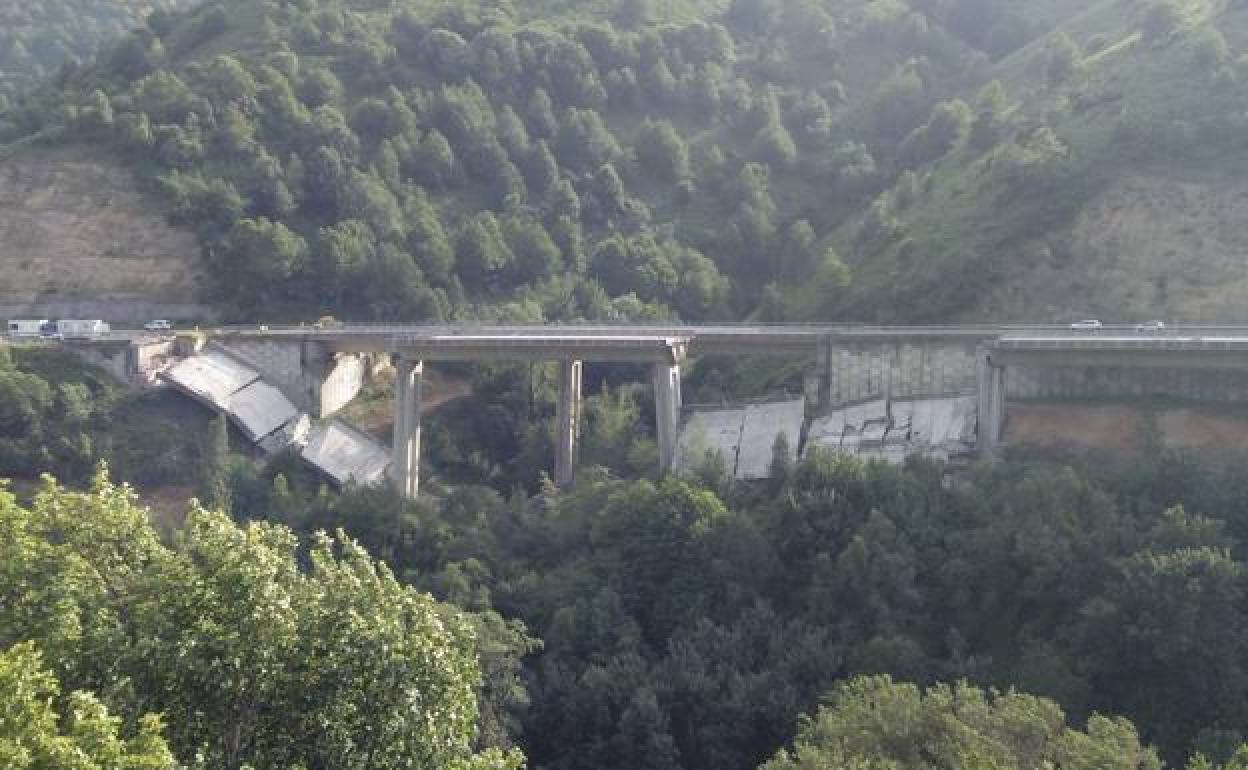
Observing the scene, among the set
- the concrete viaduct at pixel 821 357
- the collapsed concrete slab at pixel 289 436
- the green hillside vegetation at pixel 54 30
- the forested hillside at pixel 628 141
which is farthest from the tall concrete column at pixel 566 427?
the green hillside vegetation at pixel 54 30

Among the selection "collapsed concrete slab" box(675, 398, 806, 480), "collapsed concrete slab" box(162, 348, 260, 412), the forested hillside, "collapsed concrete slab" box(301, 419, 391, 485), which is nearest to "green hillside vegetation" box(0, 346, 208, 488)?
"collapsed concrete slab" box(162, 348, 260, 412)

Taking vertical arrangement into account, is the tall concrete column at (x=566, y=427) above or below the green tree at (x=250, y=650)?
below

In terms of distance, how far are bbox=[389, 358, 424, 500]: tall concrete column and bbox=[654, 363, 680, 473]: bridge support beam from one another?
12.6 metres

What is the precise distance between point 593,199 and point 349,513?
1964 inches

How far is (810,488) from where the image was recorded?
57.6m

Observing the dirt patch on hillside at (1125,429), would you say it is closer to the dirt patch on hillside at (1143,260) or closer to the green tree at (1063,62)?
the dirt patch on hillside at (1143,260)

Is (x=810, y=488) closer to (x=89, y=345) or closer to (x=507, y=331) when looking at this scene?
(x=507, y=331)

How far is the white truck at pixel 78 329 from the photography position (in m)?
74.9

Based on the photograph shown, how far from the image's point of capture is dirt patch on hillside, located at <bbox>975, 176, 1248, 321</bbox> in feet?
233

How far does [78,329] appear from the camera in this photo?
75.7 meters

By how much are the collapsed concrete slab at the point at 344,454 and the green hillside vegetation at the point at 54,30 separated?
96959 mm

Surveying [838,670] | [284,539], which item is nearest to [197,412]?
[838,670]

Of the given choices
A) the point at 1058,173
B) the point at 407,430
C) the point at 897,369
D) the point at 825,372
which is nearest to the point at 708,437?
the point at 825,372

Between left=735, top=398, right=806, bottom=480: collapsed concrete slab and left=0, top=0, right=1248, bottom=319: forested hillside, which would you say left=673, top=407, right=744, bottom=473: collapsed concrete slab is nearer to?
left=735, top=398, right=806, bottom=480: collapsed concrete slab
